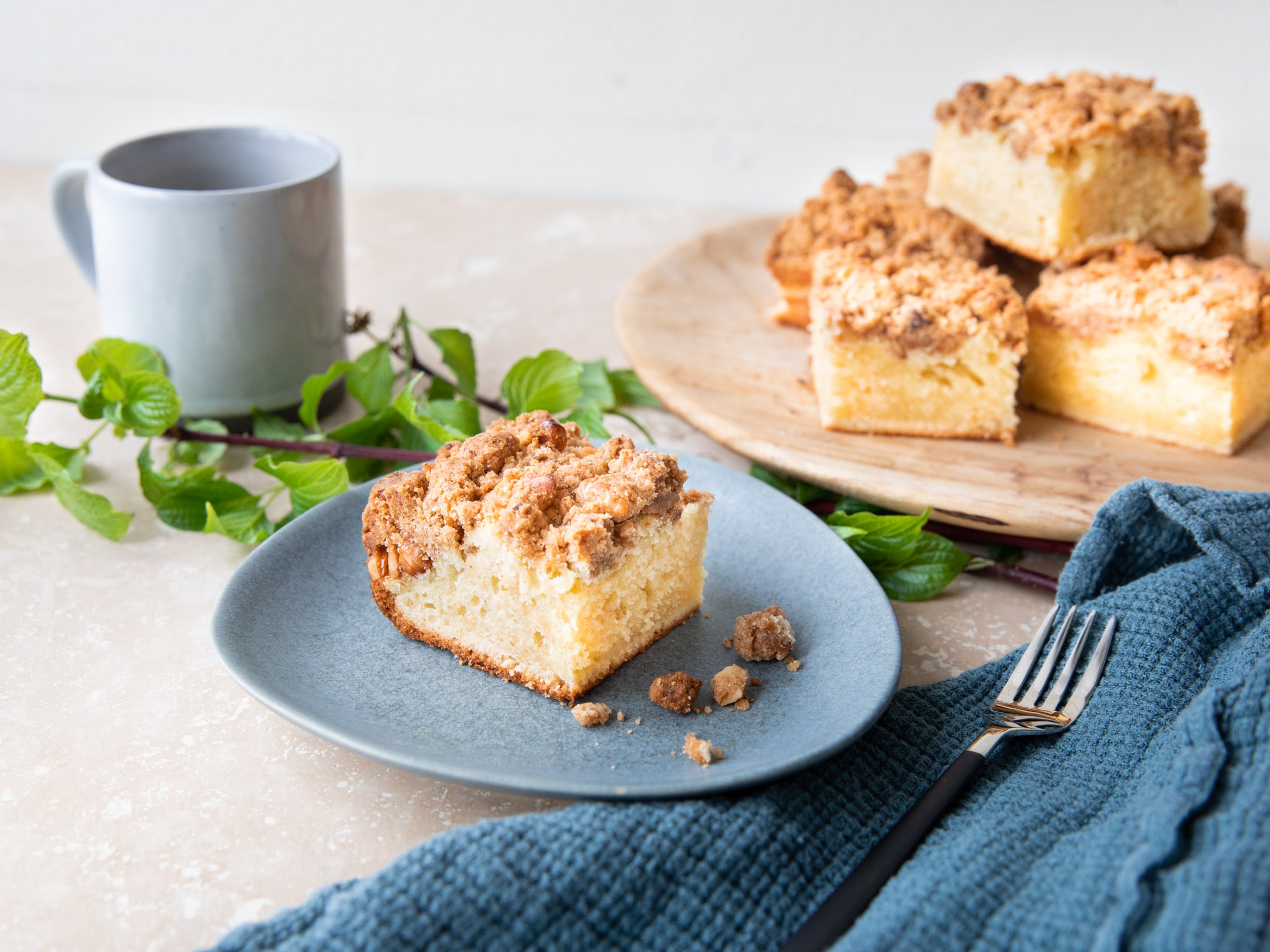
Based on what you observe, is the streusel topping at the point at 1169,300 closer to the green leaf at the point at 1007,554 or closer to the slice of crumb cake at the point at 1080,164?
the slice of crumb cake at the point at 1080,164

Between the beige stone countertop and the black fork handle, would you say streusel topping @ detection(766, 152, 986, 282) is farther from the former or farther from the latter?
the black fork handle

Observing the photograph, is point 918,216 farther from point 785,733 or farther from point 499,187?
point 499,187

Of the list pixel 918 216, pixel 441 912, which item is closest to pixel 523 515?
pixel 441 912

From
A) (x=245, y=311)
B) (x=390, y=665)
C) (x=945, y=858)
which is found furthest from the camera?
(x=245, y=311)

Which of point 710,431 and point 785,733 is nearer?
point 785,733

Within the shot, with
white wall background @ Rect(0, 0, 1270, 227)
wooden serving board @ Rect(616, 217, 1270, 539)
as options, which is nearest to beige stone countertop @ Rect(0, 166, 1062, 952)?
wooden serving board @ Rect(616, 217, 1270, 539)

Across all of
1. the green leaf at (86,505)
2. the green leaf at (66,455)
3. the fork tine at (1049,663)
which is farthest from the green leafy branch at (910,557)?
the green leaf at (66,455)
